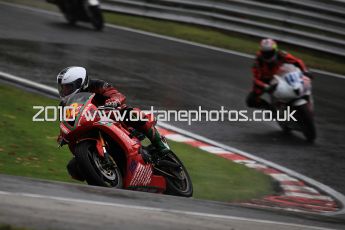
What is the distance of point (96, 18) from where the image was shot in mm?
19984

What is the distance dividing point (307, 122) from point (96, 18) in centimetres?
835

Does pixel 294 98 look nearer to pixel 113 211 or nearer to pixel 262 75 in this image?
pixel 262 75

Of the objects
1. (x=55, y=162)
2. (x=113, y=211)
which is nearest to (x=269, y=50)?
(x=55, y=162)

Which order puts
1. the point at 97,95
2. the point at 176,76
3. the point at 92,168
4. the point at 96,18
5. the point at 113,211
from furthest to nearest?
the point at 96,18, the point at 176,76, the point at 97,95, the point at 92,168, the point at 113,211

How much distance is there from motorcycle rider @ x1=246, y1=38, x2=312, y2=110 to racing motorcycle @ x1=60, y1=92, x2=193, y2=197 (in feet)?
16.9

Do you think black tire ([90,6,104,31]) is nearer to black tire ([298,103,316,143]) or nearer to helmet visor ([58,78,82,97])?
black tire ([298,103,316,143])

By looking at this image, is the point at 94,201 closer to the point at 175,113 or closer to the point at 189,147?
the point at 189,147

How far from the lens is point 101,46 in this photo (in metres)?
18.4

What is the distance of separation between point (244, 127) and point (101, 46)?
564 centimetres

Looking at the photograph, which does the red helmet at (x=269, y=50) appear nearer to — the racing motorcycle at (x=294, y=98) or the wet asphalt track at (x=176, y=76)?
the racing motorcycle at (x=294, y=98)

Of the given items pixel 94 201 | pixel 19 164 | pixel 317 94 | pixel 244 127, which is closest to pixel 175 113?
pixel 244 127

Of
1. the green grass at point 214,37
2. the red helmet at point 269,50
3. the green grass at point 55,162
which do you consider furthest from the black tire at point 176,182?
the green grass at point 214,37

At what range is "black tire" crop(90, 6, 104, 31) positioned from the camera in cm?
1992

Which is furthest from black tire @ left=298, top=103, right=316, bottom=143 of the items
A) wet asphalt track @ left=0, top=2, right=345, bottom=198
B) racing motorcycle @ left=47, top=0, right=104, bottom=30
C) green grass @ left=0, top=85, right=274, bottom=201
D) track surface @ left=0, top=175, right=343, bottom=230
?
racing motorcycle @ left=47, top=0, right=104, bottom=30
